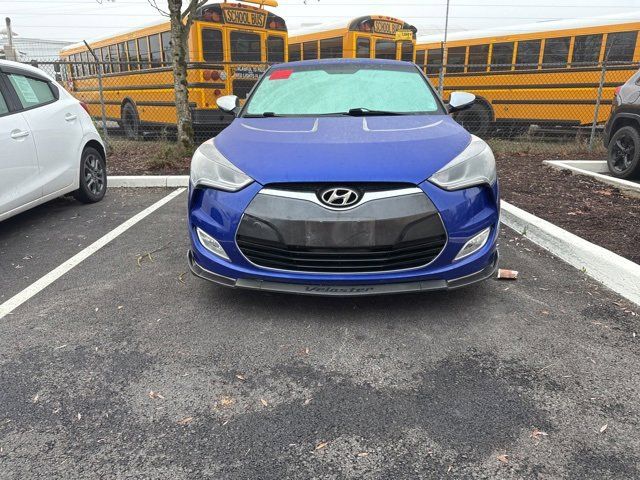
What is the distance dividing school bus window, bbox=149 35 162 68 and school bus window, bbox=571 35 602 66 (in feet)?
29.9

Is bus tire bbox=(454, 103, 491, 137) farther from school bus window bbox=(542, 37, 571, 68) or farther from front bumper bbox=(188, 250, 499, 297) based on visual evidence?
front bumper bbox=(188, 250, 499, 297)

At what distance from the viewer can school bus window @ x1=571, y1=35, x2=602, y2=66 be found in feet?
35.6

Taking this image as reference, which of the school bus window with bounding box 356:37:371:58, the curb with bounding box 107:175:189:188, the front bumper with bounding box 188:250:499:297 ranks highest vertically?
the school bus window with bounding box 356:37:371:58

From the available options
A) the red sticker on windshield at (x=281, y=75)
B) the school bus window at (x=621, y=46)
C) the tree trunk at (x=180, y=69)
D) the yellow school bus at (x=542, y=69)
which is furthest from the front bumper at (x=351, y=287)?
the school bus window at (x=621, y=46)

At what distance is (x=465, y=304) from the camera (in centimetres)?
323

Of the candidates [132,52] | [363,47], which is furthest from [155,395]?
[132,52]

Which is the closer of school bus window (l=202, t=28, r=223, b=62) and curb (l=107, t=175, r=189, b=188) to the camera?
curb (l=107, t=175, r=189, b=188)

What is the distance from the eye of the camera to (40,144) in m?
4.79

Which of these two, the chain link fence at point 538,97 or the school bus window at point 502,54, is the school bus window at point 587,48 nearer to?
the chain link fence at point 538,97

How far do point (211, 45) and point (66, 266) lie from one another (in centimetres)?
802

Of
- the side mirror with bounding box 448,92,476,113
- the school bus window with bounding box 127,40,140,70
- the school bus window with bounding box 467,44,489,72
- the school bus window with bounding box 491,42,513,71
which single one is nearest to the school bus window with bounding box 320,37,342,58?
the school bus window with bounding box 467,44,489,72

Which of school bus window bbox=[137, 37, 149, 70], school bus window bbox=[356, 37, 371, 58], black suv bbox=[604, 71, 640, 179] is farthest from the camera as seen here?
school bus window bbox=[356, 37, 371, 58]

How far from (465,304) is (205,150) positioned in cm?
203

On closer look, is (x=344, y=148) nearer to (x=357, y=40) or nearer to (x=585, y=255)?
(x=585, y=255)
